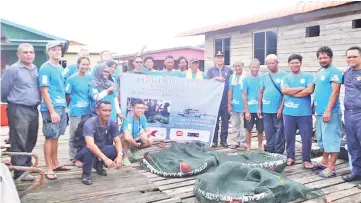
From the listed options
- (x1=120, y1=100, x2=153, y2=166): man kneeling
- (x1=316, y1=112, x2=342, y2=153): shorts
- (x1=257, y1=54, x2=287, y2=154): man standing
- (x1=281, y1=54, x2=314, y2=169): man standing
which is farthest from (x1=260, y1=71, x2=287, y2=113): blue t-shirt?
(x1=120, y1=100, x2=153, y2=166): man kneeling

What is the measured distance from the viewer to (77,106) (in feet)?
14.8

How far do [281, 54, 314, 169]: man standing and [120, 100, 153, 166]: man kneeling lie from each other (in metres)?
2.02

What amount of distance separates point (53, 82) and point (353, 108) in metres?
3.64

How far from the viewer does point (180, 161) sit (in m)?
4.42

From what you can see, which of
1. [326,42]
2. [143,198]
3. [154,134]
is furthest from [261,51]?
[143,198]

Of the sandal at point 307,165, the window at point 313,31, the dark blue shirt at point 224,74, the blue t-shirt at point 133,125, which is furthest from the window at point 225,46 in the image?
the sandal at point 307,165

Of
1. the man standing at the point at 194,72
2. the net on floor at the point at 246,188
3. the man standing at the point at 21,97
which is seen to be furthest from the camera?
the man standing at the point at 194,72

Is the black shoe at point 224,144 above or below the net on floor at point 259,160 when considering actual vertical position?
below

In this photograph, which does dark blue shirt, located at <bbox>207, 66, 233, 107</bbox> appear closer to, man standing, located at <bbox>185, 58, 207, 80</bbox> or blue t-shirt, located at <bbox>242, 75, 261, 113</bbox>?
man standing, located at <bbox>185, 58, 207, 80</bbox>

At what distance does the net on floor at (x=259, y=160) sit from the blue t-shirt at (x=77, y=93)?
2014 mm

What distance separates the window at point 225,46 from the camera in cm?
1130

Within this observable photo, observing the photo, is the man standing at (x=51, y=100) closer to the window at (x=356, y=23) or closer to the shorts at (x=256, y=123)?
the shorts at (x=256, y=123)

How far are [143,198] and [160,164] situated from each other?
3.31 feet

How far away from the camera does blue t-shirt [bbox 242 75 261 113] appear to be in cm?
538
